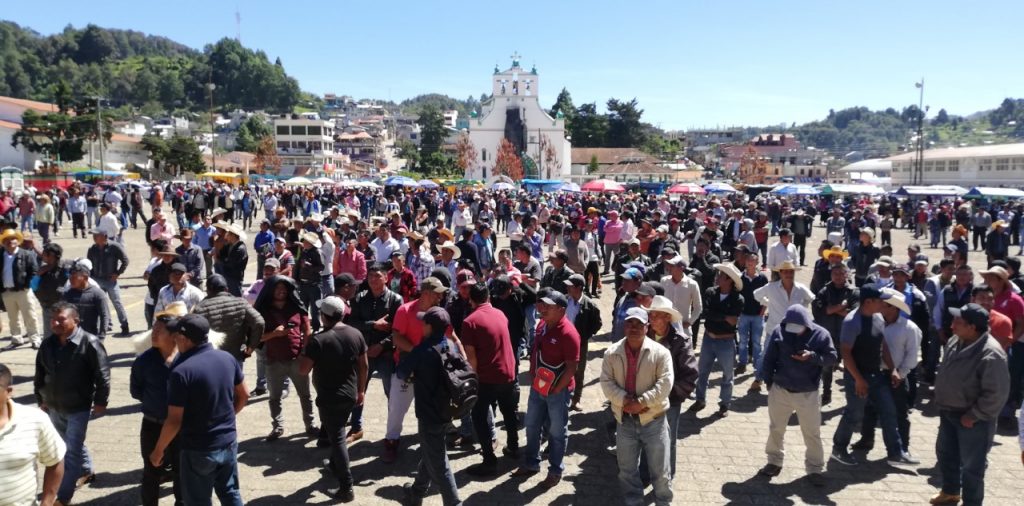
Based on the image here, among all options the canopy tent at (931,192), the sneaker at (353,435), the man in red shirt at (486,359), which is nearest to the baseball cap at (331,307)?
the man in red shirt at (486,359)

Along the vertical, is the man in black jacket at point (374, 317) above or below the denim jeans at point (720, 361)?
above

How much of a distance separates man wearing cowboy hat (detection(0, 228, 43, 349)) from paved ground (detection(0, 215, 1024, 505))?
1781 millimetres

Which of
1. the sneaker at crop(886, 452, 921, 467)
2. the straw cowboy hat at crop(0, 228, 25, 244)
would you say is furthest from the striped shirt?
the sneaker at crop(886, 452, 921, 467)

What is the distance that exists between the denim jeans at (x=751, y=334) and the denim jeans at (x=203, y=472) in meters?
5.67

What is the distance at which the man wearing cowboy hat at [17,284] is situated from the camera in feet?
26.2

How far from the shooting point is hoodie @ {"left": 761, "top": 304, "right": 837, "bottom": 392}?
196 inches

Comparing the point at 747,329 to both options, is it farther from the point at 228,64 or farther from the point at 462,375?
the point at 228,64

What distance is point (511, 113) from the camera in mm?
95125

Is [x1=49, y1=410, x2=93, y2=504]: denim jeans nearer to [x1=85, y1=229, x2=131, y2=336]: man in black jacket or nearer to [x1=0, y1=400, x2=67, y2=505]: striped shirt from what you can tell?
[x1=0, y1=400, x2=67, y2=505]: striped shirt

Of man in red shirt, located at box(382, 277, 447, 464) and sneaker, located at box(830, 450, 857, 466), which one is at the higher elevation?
man in red shirt, located at box(382, 277, 447, 464)

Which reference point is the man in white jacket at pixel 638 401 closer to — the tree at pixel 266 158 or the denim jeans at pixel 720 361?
the denim jeans at pixel 720 361

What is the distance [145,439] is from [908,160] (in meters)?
80.4

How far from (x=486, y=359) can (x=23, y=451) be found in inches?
114

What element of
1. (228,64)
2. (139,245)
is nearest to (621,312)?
(139,245)
